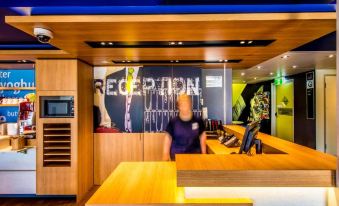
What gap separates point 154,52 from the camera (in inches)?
165

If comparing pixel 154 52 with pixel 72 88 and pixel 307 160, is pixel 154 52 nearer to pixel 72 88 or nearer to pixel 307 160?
pixel 72 88

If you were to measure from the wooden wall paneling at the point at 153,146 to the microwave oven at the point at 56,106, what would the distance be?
4.99 ft

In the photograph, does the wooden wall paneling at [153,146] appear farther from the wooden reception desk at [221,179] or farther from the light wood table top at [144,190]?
the wooden reception desk at [221,179]

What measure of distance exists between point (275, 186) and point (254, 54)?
2738 millimetres

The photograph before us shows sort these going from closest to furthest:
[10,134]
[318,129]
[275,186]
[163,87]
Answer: [275,186]
[10,134]
[163,87]
[318,129]

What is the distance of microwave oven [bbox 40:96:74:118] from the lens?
185 inches

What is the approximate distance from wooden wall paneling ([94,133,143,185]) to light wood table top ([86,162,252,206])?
2.89 meters

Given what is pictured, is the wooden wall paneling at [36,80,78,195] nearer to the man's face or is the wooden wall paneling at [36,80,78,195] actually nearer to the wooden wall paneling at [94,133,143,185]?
the wooden wall paneling at [94,133,143,185]

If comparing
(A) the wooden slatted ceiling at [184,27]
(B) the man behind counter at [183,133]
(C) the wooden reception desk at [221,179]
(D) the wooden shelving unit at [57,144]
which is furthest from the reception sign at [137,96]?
(C) the wooden reception desk at [221,179]

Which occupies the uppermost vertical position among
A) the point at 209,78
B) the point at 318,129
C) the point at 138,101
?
the point at 209,78

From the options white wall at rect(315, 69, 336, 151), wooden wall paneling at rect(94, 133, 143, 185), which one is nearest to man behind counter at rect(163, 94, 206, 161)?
wooden wall paneling at rect(94, 133, 143, 185)

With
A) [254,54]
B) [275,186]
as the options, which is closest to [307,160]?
[275,186]

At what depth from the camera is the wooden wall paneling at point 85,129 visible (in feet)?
15.9

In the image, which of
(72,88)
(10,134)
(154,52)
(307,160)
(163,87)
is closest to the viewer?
(307,160)
